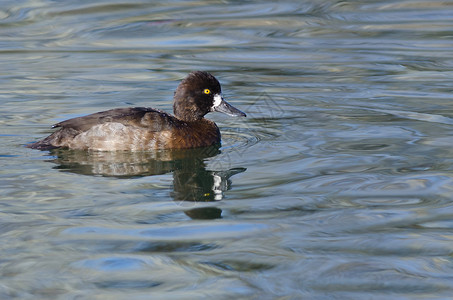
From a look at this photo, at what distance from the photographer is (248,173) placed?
745 cm

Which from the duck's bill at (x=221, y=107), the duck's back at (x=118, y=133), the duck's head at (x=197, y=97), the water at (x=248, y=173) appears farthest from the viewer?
the duck's bill at (x=221, y=107)

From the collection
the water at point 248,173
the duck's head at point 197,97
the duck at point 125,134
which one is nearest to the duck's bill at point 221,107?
the duck's head at point 197,97

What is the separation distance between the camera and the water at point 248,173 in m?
5.14

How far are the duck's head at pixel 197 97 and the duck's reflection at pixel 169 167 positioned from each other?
1.74ft

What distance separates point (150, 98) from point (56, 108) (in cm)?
126

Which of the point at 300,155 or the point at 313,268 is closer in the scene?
the point at 313,268

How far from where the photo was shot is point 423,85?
1117 centimetres

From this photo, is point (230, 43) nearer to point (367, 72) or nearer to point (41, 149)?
point (367, 72)

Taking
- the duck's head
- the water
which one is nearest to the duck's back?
the water

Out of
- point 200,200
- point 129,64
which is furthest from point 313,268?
point 129,64

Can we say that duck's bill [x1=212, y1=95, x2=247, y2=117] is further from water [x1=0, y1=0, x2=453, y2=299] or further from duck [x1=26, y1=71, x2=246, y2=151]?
duck [x1=26, y1=71, x2=246, y2=151]

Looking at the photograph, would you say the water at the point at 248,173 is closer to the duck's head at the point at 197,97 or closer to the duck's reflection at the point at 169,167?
the duck's reflection at the point at 169,167

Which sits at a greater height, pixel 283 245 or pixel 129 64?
pixel 129 64

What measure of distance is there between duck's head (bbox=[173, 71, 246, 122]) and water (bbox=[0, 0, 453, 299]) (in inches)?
16.5
